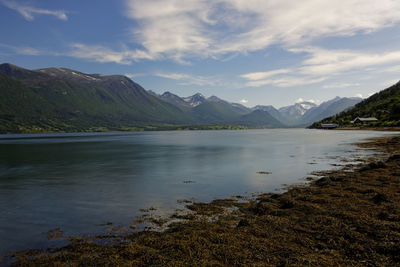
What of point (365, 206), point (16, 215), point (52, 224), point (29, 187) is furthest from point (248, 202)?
point (29, 187)

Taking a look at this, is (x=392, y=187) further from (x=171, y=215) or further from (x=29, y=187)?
(x=29, y=187)

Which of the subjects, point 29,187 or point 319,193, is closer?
point 319,193

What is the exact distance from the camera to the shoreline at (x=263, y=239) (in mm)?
13719

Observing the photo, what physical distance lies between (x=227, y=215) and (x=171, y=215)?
5.06m

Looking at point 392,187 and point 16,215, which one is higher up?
point 392,187

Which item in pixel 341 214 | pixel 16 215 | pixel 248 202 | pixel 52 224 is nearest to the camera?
pixel 341 214

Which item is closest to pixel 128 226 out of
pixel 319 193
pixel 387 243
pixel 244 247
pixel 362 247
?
pixel 244 247

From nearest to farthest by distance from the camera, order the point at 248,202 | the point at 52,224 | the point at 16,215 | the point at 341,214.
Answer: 1. the point at 341,214
2. the point at 52,224
3. the point at 16,215
4. the point at 248,202

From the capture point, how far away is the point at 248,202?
26.5 metres

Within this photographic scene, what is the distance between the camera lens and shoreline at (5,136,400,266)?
45.0ft

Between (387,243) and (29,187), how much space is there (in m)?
43.0

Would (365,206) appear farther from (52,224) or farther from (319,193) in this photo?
(52,224)

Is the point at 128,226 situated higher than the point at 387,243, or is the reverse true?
the point at 387,243

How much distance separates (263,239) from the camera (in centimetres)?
1592
